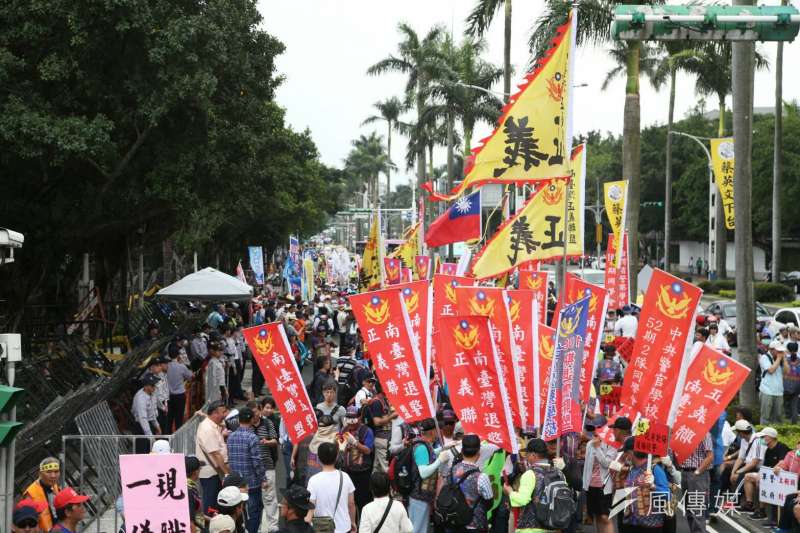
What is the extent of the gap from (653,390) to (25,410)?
27.3 feet

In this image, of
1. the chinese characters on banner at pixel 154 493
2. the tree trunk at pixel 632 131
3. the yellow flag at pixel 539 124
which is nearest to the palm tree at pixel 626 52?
the tree trunk at pixel 632 131

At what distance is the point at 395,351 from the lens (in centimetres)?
1098

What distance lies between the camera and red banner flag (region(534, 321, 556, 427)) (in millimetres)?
10648

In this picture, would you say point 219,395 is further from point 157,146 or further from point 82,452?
point 82,452

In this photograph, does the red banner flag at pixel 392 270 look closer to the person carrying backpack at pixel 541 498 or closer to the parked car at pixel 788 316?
the parked car at pixel 788 316

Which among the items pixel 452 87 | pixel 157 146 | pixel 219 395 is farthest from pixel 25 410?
pixel 452 87

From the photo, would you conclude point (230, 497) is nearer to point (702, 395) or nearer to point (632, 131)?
point (702, 395)

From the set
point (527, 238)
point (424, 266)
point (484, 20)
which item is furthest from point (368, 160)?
point (527, 238)

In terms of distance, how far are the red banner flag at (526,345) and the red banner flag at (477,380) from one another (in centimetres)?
56

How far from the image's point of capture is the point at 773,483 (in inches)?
452

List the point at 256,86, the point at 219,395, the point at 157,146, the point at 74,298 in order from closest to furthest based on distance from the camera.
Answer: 1. the point at 219,395
2. the point at 157,146
3. the point at 256,86
4. the point at 74,298

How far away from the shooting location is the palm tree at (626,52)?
2778 cm

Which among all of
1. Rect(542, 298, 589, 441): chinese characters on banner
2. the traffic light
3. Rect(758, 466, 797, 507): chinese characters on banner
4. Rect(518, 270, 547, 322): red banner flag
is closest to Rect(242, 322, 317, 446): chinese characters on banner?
Rect(542, 298, 589, 441): chinese characters on banner

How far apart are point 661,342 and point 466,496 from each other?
2.79 meters
